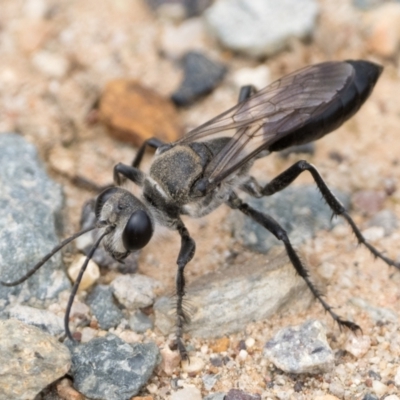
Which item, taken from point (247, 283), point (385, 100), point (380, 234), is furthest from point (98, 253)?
point (385, 100)

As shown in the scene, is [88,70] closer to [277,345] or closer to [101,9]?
[101,9]

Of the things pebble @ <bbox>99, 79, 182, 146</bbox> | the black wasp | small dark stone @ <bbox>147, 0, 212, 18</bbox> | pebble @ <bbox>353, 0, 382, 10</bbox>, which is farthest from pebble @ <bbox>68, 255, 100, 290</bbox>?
pebble @ <bbox>353, 0, 382, 10</bbox>

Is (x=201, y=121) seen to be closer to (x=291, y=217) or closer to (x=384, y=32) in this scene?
(x=291, y=217)

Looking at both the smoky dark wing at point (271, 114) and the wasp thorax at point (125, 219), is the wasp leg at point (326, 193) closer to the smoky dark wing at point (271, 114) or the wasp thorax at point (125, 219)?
the smoky dark wing at point (271, 114)

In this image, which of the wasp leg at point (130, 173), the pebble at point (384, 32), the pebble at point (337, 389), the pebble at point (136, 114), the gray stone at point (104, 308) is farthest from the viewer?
the pebble at point (384, 32)

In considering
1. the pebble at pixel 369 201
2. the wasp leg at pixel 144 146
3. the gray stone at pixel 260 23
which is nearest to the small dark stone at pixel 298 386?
the pebble at pixel 369 201

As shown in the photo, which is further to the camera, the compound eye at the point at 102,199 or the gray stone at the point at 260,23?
the gray stone at the point at 260,23

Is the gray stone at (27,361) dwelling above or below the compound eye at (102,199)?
below
